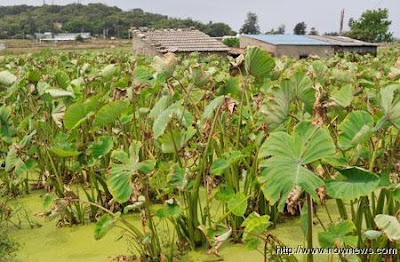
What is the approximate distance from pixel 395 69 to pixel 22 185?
2.33 metres

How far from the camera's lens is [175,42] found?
13.0 m

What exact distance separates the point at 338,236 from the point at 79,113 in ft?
4.26

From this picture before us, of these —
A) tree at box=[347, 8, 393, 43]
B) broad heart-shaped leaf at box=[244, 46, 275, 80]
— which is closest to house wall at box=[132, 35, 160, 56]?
broad heart-shaped leaf at box=[244, 46, 275, 80]

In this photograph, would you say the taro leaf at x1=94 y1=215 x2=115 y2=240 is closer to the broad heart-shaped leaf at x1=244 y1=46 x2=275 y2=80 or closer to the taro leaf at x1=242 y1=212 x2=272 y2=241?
the taro leaf at x1=242 y1=212 x2=272 y2=241

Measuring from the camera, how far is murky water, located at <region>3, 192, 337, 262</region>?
2.06 meters

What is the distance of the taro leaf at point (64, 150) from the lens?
2.25 metres

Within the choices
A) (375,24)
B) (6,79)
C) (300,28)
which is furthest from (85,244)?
(300,28)

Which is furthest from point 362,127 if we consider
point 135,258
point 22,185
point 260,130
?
point 22,185

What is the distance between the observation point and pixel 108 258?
209 cm

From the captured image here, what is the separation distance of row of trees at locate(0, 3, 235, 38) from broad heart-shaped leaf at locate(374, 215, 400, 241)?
184ft

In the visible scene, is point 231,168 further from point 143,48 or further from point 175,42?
point 143,48

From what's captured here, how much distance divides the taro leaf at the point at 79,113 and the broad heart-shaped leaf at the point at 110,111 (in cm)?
8

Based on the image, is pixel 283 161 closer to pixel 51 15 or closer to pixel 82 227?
pixel 82 227

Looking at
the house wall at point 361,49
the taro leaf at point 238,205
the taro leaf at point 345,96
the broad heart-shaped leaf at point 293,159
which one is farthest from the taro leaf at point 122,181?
the house wall at point 361,49
